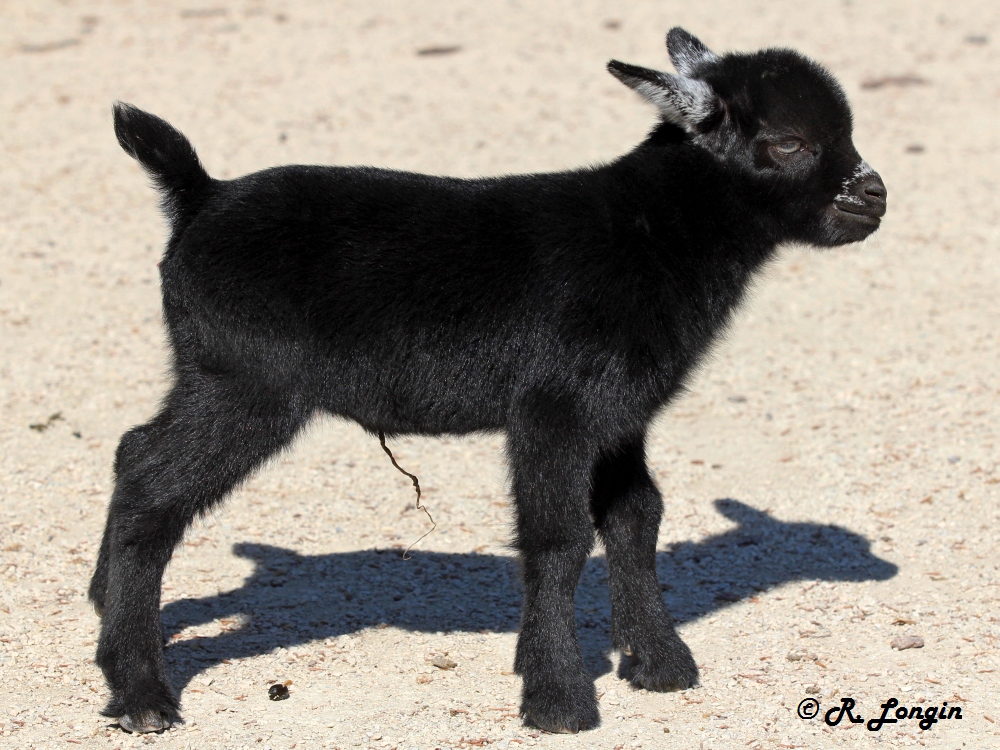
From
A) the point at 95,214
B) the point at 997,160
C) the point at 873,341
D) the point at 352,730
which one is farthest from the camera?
the point at 997,160

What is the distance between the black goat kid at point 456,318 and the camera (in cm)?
532

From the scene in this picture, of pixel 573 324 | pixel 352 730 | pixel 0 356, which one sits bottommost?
pixel 0 356

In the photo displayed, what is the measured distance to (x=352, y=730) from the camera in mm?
5336

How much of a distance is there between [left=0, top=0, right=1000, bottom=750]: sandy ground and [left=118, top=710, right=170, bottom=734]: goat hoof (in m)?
0.05

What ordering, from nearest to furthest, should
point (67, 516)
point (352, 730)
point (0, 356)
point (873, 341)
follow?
point (352, 730) < point (67, 516) < point (0, 356) < point (873, 341)

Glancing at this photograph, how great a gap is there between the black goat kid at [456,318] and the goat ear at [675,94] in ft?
0.03

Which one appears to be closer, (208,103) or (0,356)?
(0,356)

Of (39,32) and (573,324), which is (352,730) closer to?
(573,324)

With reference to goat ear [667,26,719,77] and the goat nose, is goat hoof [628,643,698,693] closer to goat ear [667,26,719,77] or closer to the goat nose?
the goat nose

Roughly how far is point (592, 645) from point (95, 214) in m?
7.67

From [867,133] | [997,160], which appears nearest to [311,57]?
[867,133]

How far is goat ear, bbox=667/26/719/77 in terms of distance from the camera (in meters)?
5.95

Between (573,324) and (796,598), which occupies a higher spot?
(573,324)

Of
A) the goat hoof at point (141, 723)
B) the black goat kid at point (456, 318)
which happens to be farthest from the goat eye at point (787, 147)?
the goat hoof at point (141, 723)
